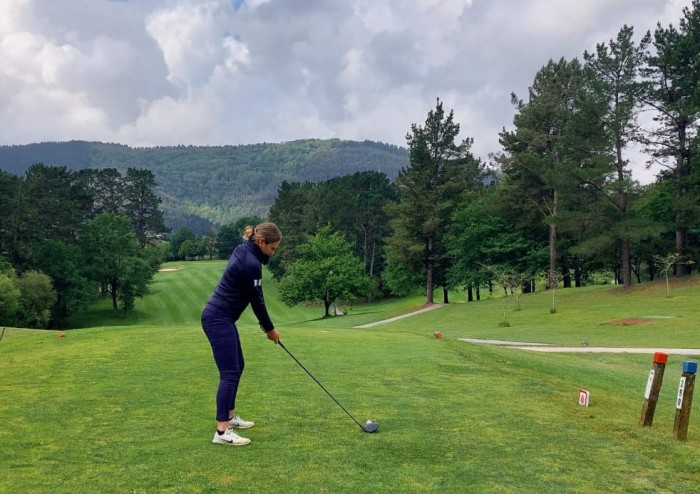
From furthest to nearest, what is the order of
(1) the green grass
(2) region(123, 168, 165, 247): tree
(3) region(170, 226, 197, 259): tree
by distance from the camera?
(3) region(170, 226, 197, 259): tree → (2) region(123, 168, 165, 247): tree → (1) the green grass

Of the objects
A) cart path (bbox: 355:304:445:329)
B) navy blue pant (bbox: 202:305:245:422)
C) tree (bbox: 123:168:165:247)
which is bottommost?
cart path (bbox: 355:304:445:329)

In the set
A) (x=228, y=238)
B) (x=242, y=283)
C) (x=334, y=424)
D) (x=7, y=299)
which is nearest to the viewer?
(x=242, y=283)

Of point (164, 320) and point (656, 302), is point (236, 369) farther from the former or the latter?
point (164, 320)

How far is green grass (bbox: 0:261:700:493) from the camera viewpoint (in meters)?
5.02

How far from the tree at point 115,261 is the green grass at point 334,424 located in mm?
49779

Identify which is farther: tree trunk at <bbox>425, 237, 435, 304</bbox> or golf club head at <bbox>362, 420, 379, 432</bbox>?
tree trunk at <bbox>425, 237, 435, 304</bbox>

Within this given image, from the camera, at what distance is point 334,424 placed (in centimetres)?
676

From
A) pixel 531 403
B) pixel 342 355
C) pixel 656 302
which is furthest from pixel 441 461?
pixel 656 302

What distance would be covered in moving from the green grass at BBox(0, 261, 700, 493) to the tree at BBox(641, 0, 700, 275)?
33.3 m

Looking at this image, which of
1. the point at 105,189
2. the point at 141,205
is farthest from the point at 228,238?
the point at 105,189

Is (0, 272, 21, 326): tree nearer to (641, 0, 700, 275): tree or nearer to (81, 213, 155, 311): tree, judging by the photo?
(81, 213, 155, 311): tree

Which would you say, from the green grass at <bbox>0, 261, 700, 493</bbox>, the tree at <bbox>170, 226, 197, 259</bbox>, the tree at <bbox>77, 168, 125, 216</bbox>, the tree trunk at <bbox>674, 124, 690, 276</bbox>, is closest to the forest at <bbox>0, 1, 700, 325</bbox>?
the tree trunk at <bbox>674, 124, 690, 276</bbox>

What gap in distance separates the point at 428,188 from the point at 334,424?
4904 centimetres

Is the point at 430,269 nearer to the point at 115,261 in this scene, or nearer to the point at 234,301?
the point at 115,261
